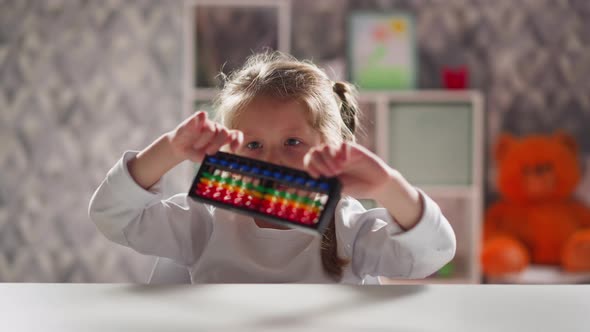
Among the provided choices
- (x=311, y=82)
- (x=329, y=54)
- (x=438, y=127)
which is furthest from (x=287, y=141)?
(x=329, y=54)

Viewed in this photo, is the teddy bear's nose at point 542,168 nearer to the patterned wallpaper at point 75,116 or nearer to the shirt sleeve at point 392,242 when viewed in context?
the patterned wallpaper at point 75,116

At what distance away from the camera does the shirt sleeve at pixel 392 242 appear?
750 millimetres

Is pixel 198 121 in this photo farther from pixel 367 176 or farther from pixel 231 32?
pixel 231 32

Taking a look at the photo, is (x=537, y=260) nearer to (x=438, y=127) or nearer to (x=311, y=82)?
(x=438, y=127)

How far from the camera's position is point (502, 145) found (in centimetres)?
303

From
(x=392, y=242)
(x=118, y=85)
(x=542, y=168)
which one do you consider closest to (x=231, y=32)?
(x=118, y=85)

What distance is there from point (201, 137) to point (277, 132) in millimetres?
247

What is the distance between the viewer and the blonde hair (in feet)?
3.01

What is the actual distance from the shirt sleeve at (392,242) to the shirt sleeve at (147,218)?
0.20 meters

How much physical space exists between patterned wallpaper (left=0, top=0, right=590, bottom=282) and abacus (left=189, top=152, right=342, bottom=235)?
8.74ft

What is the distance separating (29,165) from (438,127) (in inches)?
73.5

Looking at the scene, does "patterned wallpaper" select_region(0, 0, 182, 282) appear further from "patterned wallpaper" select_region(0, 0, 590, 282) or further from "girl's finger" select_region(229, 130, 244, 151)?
"girl's finger" select_region(229, 130, 244, 151)

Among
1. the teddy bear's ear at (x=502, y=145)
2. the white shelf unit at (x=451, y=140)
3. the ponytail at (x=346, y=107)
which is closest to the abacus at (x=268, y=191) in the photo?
the ponytail at (x=346, y=107)

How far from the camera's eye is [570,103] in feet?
10.6
